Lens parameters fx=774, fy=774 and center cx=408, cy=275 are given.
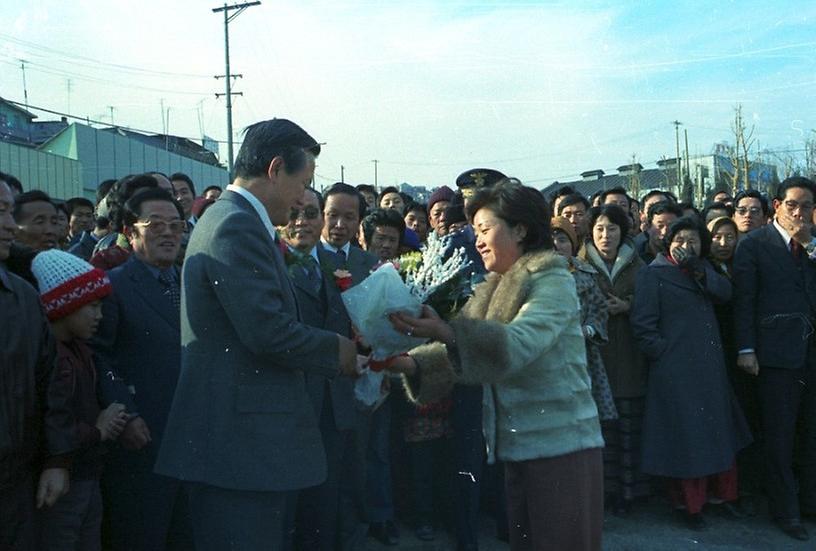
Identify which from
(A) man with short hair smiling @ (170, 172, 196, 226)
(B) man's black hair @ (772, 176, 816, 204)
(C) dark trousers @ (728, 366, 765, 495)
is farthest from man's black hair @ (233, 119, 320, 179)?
(A) man with short hair smiling @ (170, 172, 196, 226)

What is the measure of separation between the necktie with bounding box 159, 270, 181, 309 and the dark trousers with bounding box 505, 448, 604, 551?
1838mm

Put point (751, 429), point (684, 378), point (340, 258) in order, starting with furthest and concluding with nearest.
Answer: point (751, 429), point (684, 378), point (340, 258)

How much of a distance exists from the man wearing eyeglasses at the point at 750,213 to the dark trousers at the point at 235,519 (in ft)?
19.3

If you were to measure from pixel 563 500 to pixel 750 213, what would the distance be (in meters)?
5.28

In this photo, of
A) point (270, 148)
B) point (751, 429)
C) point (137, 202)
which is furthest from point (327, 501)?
point (751, 429)

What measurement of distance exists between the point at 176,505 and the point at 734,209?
5976 millimetres

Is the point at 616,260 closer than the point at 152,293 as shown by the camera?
No

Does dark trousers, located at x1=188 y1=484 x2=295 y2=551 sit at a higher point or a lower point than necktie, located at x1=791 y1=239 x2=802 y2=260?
lower

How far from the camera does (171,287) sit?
377 cm

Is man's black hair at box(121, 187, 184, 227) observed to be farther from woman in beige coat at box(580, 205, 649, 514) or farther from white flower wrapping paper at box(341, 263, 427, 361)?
woman in beige coat at box(580, 205, 649, 514)

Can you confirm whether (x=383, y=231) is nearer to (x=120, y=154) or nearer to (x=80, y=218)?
(x=80, y=218)

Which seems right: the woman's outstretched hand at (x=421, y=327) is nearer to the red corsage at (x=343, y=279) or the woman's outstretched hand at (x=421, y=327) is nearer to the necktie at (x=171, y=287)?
the red corsage at (x=343, y=279)

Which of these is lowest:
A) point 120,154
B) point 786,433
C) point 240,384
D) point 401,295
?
point 786,433

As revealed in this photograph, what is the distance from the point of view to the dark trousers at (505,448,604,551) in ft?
9.16
